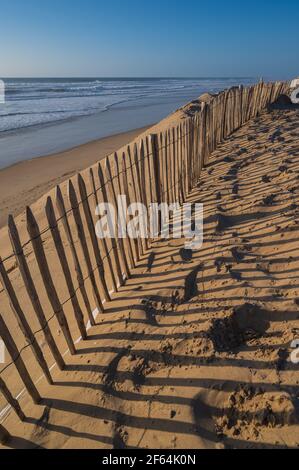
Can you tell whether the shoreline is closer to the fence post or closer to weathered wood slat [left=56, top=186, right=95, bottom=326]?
weathered wood slat [left=56, top=186, right=95, bottom=326]

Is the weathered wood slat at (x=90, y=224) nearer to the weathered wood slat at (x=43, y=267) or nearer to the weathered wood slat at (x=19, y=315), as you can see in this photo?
the weathered wood slat at (x=43, y=267)

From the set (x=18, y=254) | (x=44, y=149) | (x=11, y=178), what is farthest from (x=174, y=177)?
(x=44, y=149)

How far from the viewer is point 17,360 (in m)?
2.17

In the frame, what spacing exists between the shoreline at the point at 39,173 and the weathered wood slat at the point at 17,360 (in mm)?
4026

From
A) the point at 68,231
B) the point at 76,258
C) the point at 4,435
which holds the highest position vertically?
the point at 68,231

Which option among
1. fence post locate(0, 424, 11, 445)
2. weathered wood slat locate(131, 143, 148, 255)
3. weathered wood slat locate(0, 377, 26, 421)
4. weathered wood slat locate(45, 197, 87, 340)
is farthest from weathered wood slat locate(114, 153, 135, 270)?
fence post locate(0, 424, 11, 445)

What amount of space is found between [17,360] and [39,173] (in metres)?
7.24

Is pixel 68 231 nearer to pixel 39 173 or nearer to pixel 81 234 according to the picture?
pixel 81 234

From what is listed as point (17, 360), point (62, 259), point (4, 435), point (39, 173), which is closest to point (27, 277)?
point (62, 259)

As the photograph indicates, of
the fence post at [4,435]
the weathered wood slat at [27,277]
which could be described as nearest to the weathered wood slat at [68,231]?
the weathered wood slat at [27,277]

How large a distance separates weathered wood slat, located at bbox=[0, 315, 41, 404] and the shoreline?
4.03m

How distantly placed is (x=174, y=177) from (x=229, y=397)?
11.2 ft

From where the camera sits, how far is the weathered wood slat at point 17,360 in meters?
2.07

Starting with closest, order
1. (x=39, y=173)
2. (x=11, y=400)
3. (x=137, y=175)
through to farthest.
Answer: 1. (x=11, y=400)
2. (x=137, y=175)
3. (x=39, y=173)
